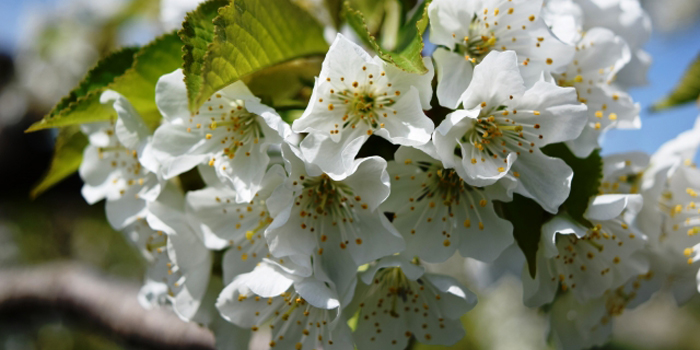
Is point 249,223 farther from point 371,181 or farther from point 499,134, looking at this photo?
point 499,134

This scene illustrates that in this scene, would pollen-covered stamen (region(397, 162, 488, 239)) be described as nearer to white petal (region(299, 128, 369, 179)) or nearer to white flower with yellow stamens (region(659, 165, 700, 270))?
white petal (region(299, 128, 369, 179))

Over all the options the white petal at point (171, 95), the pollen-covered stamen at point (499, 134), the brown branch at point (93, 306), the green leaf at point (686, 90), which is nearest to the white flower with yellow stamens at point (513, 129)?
the pollen-covered stamen at point (499, 134)

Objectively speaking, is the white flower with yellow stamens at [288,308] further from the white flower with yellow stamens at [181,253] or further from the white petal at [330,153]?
the white petal at [330,153]

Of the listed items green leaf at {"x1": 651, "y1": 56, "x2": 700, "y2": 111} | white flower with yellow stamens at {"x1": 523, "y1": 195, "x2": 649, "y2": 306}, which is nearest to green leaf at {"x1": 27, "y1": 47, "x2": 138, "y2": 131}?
white flower with yellow stamens at {"x1": 523, "y1": 195, "x2": 649, "y2": 306}

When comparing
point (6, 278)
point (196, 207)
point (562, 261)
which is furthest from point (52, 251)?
point (562, 261)

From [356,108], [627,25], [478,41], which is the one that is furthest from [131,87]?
[627,25]

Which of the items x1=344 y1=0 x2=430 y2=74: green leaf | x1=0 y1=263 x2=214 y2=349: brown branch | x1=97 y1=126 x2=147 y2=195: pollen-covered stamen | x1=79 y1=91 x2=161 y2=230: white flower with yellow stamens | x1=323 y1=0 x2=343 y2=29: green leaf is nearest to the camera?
→ x1=344 y1=0 x2=430 y2=74: green leaf

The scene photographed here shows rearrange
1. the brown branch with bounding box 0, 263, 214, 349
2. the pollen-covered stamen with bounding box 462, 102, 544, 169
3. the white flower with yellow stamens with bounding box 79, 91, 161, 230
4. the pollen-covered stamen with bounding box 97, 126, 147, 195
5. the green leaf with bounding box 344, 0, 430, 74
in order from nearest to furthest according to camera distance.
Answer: the green leaf with bounding box 344, 0, 430, 74
the pollen-covered stamen with bounding box 462, 102, 544, 169
the white flower with yellow stamens with bounding box 79, 91, 161, 230
the pollen-covered stamen with bounding box 97, 126, 147, 195
the brown branch with bounding box 0, 263, 214, 349

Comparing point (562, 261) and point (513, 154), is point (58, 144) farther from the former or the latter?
point (562, 261)

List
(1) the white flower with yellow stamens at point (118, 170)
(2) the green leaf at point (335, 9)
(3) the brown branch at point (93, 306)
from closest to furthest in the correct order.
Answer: (1) the white flower with yellow stamens at point (118, 170) → (2) the green leaf at point (335, 9) → (3) the brown branch at point (93, 306)
